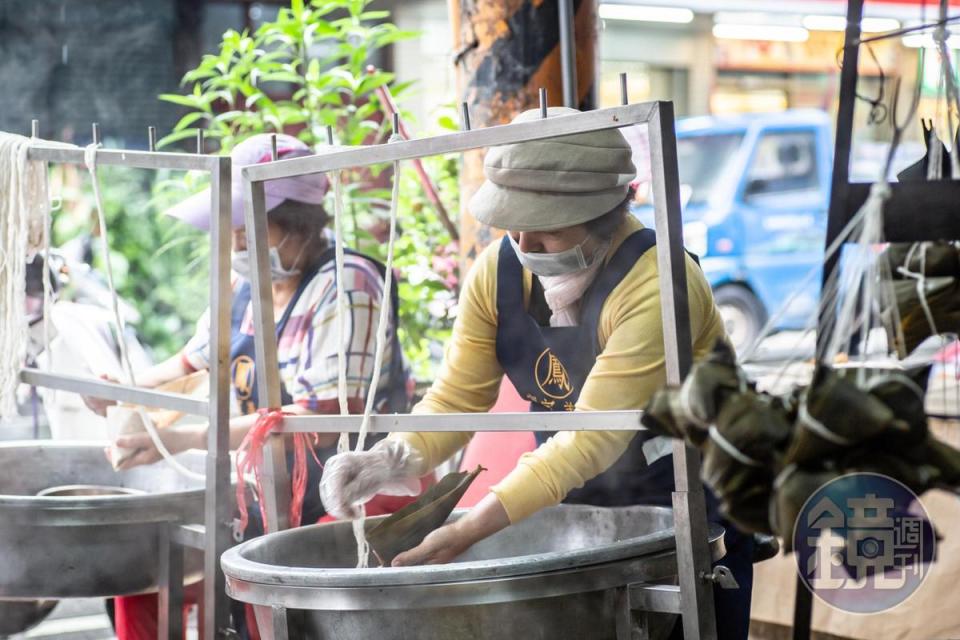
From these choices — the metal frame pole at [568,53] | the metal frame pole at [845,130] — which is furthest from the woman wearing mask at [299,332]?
the metal frame pole at [845,130]

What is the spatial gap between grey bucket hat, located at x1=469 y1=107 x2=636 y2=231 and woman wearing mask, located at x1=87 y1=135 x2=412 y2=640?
802 mm

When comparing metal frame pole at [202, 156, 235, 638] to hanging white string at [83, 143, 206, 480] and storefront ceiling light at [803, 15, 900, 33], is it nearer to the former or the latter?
hanging white string at [83, 143, 206, 480]

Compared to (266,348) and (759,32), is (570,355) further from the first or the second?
(759,32)

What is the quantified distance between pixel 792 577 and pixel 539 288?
1.80m

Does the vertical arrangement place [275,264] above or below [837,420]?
above

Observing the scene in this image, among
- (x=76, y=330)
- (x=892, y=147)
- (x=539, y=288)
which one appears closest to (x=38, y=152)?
(x=76, y=330)

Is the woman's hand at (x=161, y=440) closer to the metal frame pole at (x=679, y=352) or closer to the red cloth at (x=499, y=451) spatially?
the red cloth at (x=499, y=451)

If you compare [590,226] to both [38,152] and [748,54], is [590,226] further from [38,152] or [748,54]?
[748,54]

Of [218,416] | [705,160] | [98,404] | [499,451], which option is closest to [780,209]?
[705,160]

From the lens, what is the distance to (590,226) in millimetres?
2113

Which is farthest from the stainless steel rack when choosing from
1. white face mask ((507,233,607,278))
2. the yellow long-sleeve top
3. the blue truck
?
the blue truck

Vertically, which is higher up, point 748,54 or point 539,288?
point 748,54

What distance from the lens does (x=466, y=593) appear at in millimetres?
1675

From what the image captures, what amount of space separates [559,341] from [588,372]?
0.09m
